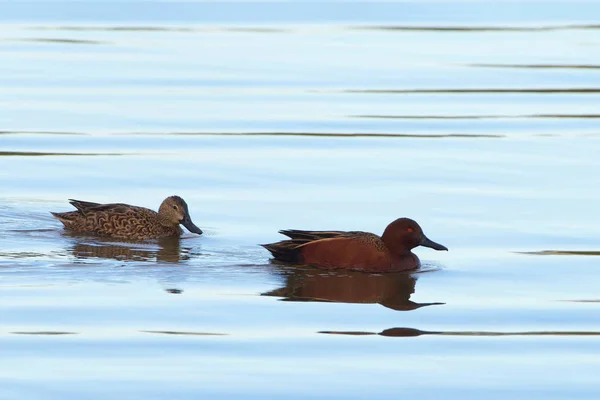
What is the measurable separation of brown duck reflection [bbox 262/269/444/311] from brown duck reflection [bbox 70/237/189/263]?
54.0 inches

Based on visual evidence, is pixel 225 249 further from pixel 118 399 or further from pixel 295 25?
pixel 295 25

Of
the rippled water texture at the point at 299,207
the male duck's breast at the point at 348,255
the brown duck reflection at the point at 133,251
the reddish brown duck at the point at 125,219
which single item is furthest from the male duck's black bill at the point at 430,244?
the reddish brown duck at the point at 125,219

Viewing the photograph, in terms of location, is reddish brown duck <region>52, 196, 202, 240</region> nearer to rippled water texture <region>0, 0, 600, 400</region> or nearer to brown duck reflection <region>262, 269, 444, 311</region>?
rippled water texture <region>0, 0, 600, 400</region>

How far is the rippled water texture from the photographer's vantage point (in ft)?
28.2

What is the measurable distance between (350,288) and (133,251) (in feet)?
8.03

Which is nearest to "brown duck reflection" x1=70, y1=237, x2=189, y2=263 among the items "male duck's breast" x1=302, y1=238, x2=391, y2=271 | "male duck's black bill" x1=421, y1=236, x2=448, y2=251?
"male duck's breast" x1=302, y1=238, x2=391, y2=271

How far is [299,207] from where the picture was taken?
14.1m

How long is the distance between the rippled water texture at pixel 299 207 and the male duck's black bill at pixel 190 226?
14cm

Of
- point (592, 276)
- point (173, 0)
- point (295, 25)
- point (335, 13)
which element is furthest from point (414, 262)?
point (173, 0)

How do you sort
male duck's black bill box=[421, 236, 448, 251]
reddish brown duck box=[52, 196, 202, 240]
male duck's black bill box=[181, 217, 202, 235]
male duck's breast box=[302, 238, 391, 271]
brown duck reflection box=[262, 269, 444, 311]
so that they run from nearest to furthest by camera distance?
brown duck reflection box=[262, 269, 444, 311]
male duck's breast box=[302, 238, 391, 271]
male duck's black bill box=[421, 236, 448, 251]
male duck's black bill box=[181, 217, 202, 235]
reddish brown duck box=[52, 196, 202, 240]

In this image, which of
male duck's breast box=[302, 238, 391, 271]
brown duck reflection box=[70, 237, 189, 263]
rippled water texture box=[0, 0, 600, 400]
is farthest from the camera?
brown duck reflection box=[70, 237, 189, 263]

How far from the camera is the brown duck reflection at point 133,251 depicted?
12.3m

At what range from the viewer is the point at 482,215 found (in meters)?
13.7

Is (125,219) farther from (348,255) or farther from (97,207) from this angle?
(348,255)
